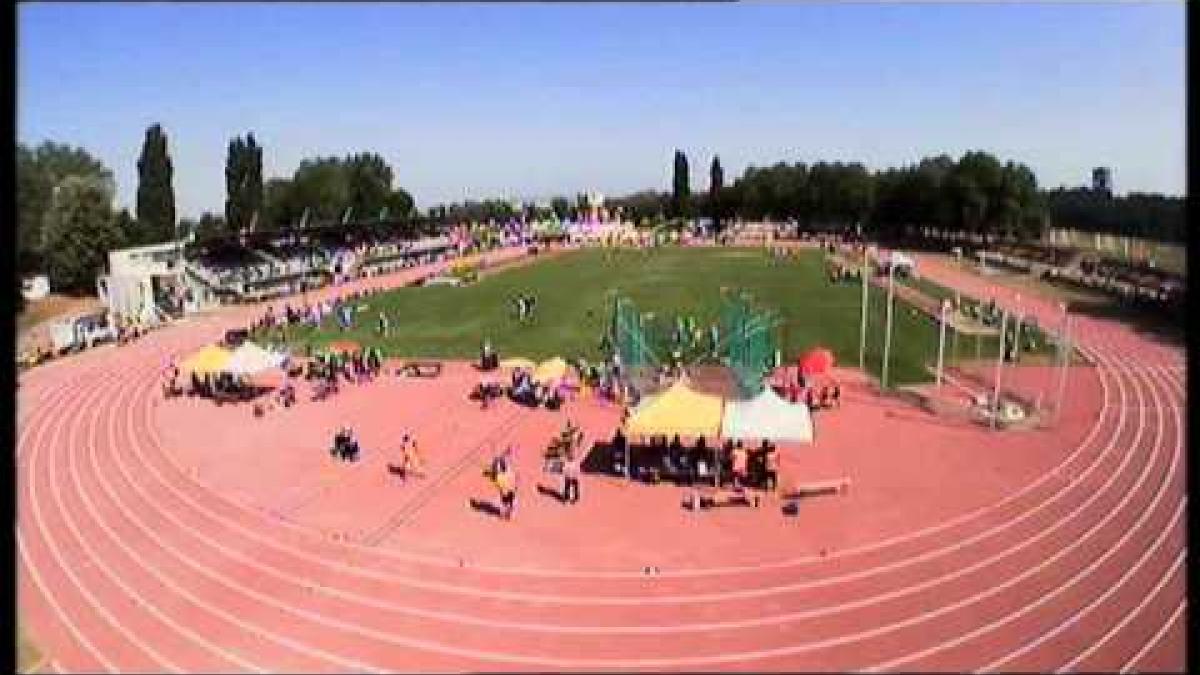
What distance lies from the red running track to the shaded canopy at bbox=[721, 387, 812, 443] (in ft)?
4.46

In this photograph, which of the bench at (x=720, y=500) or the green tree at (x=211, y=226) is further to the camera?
the green tree at (x=211, y=226)

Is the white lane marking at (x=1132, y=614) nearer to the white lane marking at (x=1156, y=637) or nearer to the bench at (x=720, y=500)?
the white lane marking at (x=1156, y=637)

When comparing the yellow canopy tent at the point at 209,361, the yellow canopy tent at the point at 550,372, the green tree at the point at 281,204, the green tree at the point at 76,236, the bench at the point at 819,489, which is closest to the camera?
the bench at the point at 819,489

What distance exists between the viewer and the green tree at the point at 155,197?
178 feet

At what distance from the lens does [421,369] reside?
30734 millimetres

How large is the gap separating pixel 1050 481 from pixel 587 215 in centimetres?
9013

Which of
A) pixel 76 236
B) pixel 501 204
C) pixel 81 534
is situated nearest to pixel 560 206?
pixel 501 204

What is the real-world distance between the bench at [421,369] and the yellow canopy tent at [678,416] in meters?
10.7

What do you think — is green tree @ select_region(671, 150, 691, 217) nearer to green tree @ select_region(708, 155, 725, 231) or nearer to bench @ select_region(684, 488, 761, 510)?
green tree @ select_region(708, 155, 725, 231)

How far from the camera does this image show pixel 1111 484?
63.9 feet

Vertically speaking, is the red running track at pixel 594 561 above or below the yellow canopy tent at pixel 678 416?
below

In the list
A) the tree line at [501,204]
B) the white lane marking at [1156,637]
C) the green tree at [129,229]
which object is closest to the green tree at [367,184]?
the tree line at [501,204]

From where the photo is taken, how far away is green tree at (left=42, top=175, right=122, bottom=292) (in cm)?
5050

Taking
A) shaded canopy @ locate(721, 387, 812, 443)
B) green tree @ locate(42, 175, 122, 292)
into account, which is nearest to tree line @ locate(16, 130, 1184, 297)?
green tree @ locate(42, 175, 122, 292)
